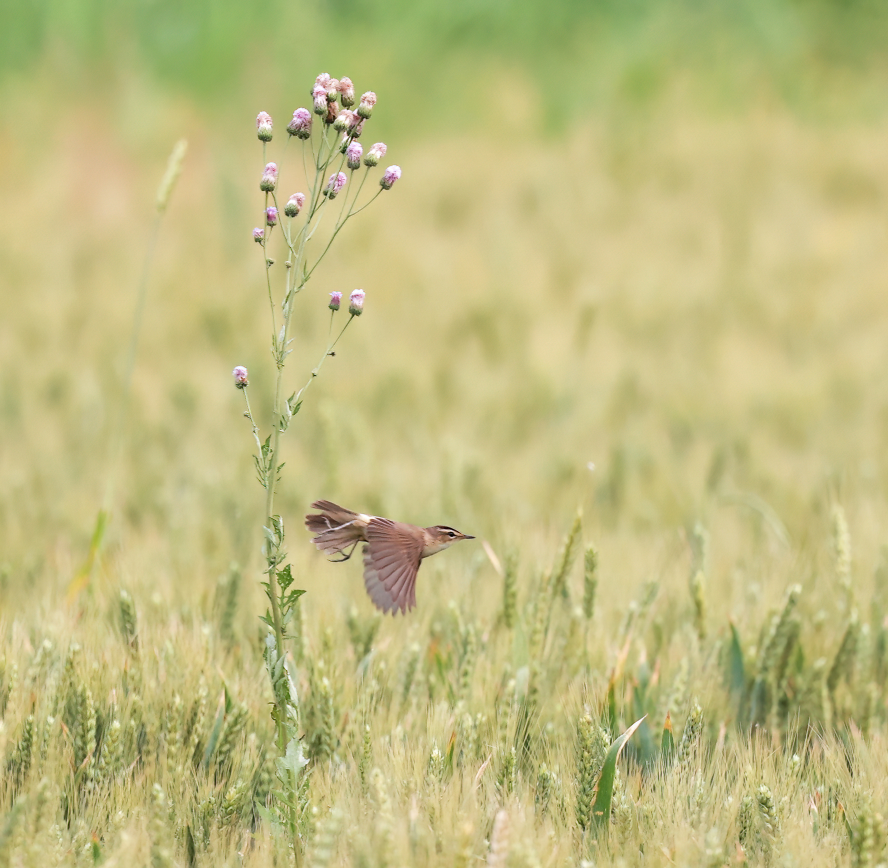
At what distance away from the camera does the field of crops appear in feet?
4.13

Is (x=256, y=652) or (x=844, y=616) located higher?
(x=844, y=616)

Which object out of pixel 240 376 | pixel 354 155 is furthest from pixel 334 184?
pixel 240 376

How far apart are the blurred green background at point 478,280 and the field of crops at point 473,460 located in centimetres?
2

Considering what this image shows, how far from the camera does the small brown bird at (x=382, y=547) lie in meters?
1.04

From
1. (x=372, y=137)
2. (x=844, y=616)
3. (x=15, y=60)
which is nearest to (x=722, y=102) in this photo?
(x=372, y=137)

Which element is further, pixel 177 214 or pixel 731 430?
pixel 177 214

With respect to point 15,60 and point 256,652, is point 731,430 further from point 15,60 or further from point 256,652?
point 15,60

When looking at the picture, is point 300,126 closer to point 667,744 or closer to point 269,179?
point 269,179

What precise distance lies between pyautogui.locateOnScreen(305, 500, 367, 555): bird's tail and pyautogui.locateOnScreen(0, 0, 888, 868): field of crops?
0.15 meters

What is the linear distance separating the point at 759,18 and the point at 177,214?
12.8 feet

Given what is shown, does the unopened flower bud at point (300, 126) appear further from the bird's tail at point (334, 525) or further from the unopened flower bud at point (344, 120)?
the bird's tail at point (334, 525)

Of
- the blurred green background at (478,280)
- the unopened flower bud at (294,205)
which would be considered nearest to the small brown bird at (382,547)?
the unopened flower bud at (294,205)

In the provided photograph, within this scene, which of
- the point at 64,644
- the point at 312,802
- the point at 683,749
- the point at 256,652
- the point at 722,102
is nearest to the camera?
the point at 312,802

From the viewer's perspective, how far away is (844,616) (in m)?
1.96
